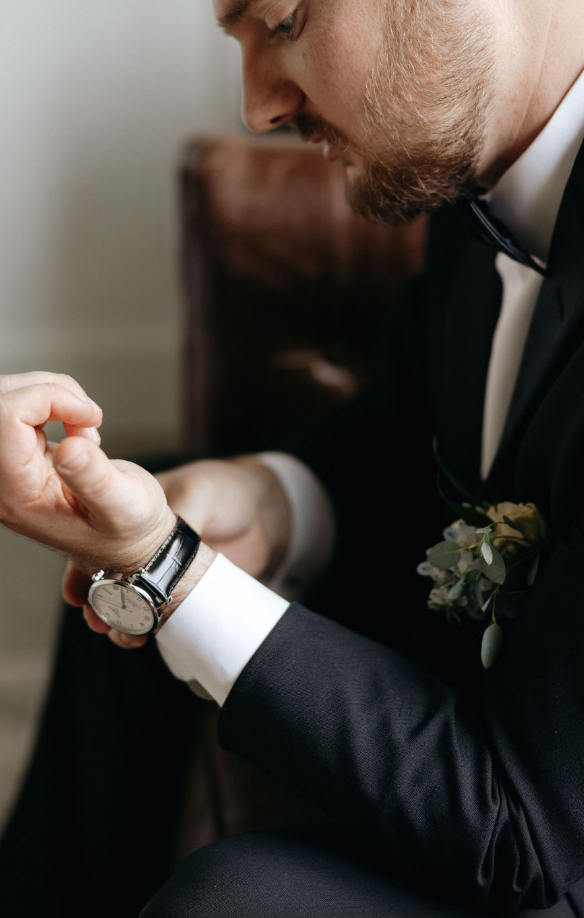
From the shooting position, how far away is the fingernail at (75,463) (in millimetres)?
555

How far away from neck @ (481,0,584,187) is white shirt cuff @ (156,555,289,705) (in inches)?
23.4

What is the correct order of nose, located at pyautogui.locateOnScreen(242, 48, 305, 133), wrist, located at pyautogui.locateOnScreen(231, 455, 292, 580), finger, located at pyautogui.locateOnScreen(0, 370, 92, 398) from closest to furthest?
finger, located at pyautogui.locateOnScreen(0, 370, 92, 398) → nose, located at pyautogui.locateOnScreen(242, 48, 305, 133) → wrist, located at pyautogui.locateOnScreen(231, 455, 292, 580)

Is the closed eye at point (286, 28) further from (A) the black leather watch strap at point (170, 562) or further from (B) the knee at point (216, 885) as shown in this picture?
(B) the knee at point (216, 885)

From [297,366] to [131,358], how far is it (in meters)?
1.21

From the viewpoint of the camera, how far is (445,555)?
2.50 feet

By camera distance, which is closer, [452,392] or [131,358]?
[452,392]

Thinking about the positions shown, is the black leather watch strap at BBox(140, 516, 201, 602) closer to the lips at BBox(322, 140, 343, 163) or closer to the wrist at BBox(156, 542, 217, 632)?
the wrist at BBox(156, 542, 217, 632)

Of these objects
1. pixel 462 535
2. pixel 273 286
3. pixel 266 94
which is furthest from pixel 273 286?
pixel 462 535

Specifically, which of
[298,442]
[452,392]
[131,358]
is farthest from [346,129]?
[131,358]

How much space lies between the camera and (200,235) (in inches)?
58.0

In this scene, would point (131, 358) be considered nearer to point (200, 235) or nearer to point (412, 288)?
point (200, 235)

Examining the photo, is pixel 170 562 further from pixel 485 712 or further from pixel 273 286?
pixel 273 286

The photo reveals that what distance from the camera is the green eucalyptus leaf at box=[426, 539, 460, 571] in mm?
762

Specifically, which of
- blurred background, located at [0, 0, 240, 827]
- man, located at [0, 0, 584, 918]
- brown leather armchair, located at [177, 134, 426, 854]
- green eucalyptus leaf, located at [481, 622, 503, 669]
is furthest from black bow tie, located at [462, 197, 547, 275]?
blurred background, located at [0, 0, 240, 827]
